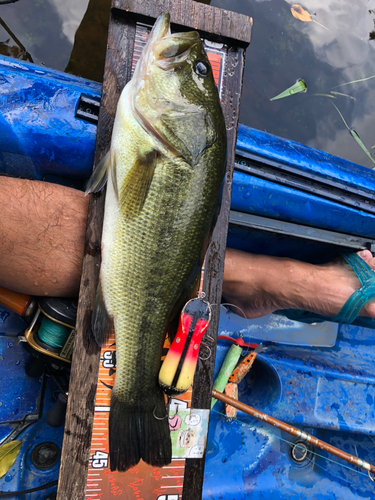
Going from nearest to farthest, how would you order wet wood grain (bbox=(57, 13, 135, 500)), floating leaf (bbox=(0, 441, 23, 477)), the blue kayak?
1. wet wood grain (bbox=(57, 13, 135, 500))
2. the blue kayak
3. floating leaf (bbox=(0, 441, 23, 477))

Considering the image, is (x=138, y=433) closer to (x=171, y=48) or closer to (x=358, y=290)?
(x=171, y=48)

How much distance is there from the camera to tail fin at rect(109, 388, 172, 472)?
1737 millimetres

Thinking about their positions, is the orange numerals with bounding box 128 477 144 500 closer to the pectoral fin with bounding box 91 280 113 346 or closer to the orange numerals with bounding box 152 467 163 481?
the orange numerals with bounding box 152 467 163 481

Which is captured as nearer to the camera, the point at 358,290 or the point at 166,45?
the point at 166,45

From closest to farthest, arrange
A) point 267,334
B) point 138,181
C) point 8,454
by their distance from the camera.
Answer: point 138,181 → point 8,454 → point 267,334

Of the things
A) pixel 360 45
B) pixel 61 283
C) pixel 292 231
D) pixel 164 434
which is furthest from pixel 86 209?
pixel 360 45

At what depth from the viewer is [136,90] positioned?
5.16 ft

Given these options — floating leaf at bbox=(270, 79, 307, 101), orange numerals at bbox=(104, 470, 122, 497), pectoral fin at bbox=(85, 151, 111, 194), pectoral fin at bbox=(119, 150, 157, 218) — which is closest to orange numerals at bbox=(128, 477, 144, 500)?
orange numerals at bbox=(104, 470, 122, 497)

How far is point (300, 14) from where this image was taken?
13.1ft

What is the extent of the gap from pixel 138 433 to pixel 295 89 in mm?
3915

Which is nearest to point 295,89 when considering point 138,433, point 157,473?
point 138,433

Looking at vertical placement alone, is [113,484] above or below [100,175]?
below

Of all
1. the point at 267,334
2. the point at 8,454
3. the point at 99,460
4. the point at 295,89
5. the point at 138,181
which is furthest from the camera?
the point at 295,89

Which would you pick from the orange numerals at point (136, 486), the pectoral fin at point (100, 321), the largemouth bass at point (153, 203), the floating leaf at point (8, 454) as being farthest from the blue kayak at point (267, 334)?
the pectoral fin at point (100, 321)
